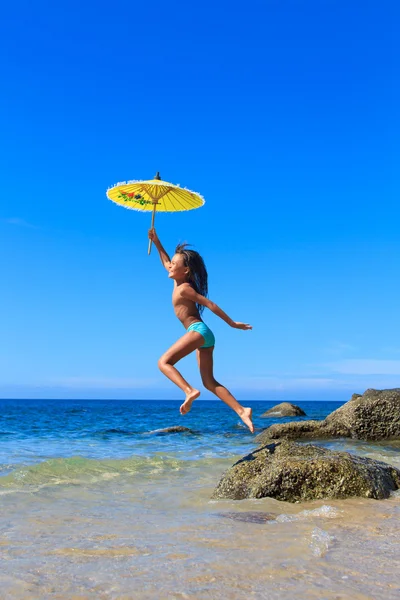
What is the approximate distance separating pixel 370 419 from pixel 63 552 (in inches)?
574

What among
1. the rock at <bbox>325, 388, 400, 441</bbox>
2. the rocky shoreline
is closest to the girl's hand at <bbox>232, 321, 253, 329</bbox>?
the rocky shoreline

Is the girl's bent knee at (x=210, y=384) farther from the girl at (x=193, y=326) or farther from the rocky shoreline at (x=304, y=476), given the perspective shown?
the rocky shoreline at (x=304, y=476)

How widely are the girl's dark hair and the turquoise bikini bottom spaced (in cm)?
29

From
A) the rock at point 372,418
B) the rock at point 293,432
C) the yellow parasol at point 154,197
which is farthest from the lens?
the rock at point 293,432

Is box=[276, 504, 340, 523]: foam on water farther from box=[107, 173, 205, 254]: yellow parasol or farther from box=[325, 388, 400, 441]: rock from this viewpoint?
box=[325, 388, 400, 441]: rock

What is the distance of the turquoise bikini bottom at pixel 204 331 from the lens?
24.6 ft

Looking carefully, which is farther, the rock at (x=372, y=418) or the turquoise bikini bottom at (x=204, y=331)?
the rock at (x=372, y=418)

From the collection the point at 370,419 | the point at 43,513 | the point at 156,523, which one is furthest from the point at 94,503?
the point at 370,419

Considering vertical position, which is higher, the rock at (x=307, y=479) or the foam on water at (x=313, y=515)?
the rock at (x=307, y=479)

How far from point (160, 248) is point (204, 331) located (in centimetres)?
157

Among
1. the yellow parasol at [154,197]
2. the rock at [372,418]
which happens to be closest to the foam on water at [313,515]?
the yellow parasol at [154,197]

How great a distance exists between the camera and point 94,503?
7.24 metres

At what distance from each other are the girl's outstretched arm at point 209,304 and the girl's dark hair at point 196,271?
226 mm

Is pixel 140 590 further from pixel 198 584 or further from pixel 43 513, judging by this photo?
pixel 43 513
